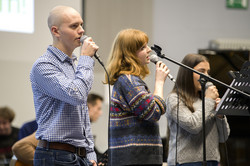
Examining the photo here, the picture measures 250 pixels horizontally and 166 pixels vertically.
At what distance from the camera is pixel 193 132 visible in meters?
2.54

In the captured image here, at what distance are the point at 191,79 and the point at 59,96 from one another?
3.90ft

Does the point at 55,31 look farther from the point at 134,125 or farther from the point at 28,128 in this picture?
the point at 28,128

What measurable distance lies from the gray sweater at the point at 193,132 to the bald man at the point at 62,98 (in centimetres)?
78

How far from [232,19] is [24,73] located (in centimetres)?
323

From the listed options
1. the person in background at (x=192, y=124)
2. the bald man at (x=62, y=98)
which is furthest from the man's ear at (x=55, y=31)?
the person in background at (x=192, y=124)

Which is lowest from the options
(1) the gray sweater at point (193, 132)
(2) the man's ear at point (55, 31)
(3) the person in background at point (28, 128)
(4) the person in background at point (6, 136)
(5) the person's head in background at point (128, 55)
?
(4) the person in background at point (6, 136)

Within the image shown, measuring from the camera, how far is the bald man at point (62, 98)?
181 cm

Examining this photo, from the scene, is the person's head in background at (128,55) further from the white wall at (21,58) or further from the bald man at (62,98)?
the white wall at (21,58)

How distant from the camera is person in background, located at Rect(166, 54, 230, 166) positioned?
2543 mm

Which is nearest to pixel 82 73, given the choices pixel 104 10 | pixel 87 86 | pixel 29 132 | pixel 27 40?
pixel 87 86

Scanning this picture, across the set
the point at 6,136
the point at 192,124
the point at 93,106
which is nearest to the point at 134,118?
the point at 192,124

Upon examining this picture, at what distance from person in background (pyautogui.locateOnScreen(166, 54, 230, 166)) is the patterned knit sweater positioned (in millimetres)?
360

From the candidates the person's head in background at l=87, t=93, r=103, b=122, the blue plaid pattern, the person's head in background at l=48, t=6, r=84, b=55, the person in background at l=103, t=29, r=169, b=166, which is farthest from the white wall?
the blue plaid pattern

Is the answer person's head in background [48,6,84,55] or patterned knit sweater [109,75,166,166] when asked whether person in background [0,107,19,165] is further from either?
person's head in background [48,6,84,55]
